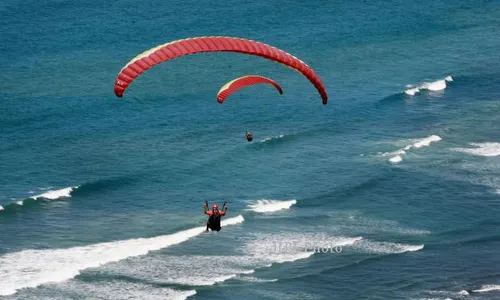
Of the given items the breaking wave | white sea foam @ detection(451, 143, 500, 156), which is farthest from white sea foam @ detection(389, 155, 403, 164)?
the breaking wave

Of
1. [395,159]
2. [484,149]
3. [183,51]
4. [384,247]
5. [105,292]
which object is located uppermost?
[183,51]

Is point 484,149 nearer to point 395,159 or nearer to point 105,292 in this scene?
point 395,159

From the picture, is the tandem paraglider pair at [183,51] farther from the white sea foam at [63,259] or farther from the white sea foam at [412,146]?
the white sea foam at [412,146]

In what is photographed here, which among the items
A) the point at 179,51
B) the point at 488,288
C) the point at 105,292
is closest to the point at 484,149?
the point at 488,288

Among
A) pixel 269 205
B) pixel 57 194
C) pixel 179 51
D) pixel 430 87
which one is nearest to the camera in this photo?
pixel 179 51

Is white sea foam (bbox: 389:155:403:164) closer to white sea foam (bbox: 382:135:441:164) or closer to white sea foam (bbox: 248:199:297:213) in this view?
white sea foam (bbox: 382:135:441:164)

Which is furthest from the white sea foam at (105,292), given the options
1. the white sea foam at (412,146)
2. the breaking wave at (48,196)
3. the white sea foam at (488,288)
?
the white sea foam at (412,146)
